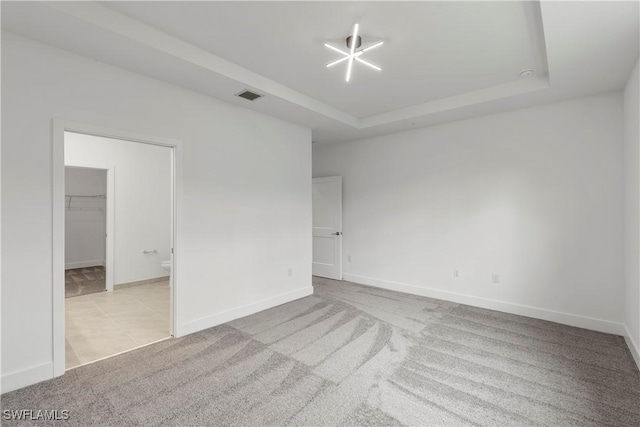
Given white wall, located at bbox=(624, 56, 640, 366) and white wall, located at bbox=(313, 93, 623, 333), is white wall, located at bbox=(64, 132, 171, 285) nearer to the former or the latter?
white wall, located at bbox=(313, 93, 623, 333)

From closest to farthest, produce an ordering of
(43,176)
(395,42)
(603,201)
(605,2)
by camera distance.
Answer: (605,2) < (43,176) < (395,42) < (603,201)

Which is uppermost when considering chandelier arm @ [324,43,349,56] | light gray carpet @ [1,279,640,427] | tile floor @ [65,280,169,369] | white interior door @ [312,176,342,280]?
chandelier arm @ [324,43,349,56]

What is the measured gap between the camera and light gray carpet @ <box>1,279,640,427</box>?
6.58ft

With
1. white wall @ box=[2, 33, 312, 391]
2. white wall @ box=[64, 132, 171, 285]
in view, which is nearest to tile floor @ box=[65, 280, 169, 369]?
white wall @ box=[2, 33, 312, 391]

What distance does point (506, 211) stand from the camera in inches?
157

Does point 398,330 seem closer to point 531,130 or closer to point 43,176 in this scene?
point 531,130

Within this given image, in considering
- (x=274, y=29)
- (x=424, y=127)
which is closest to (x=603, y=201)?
(x=424, y=127)

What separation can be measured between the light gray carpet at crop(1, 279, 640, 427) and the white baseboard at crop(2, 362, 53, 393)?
77mm

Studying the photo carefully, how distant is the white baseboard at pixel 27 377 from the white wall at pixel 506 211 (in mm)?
4158

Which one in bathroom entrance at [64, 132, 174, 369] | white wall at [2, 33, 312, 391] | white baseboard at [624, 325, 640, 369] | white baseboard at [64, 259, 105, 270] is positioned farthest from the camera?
white baseboard at [64, 259, 105, 270]

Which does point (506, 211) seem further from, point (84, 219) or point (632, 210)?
point (84, 219)

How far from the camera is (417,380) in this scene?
94.8 inches

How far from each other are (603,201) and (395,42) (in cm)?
286

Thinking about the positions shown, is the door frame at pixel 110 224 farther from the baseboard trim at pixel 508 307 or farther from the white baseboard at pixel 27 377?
the baseboard trim at pixel 508 307
